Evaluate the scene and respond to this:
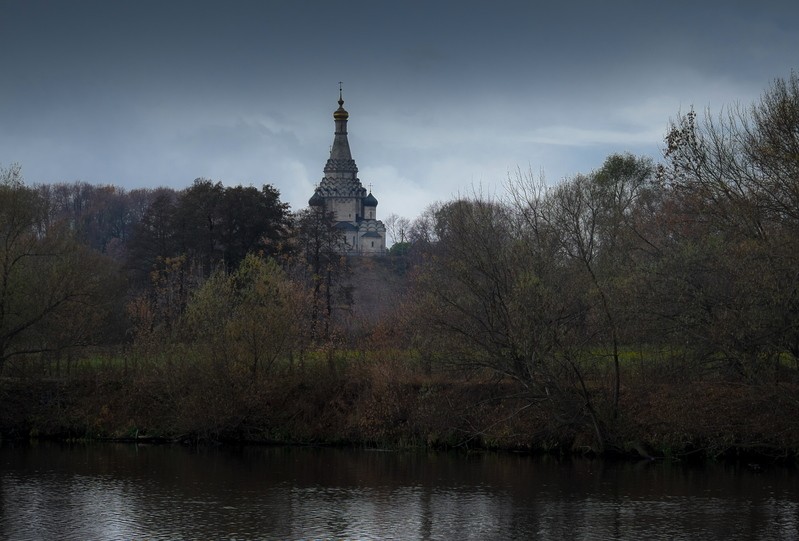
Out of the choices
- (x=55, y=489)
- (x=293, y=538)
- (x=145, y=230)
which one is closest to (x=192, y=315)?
(x=55, y=489)

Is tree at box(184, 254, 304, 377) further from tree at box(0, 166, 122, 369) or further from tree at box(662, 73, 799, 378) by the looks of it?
tree at box(662, 73, 799, 378)

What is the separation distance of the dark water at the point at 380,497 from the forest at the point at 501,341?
2053 mm

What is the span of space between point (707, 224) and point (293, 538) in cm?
1996

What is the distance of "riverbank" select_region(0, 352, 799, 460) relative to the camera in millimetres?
35312

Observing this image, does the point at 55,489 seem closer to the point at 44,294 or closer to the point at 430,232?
the point at 44,294

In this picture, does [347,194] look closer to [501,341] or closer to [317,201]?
[317,201]

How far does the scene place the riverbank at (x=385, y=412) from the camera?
116 feet

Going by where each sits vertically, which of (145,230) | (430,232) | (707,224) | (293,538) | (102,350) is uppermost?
(430,232)

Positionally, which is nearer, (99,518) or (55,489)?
(99,518)

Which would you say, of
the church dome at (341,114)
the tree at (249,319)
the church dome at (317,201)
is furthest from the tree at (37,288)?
the church dome at (341,114)

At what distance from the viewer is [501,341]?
123ft

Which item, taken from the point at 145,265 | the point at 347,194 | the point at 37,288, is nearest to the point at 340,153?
the point at 347,194

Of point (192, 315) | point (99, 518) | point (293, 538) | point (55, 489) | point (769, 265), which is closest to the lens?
point (293, 538)

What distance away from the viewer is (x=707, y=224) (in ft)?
121
